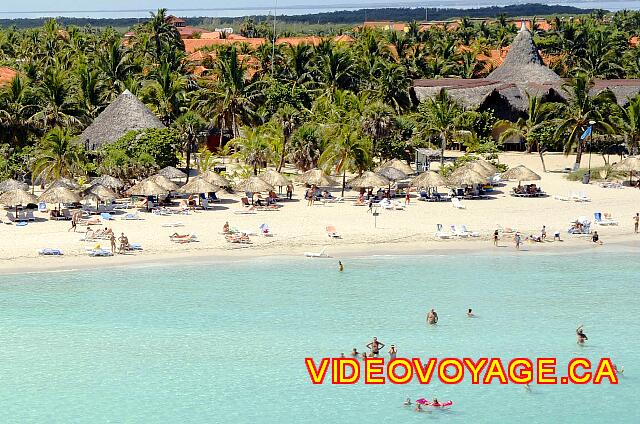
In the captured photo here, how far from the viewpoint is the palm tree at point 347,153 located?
34969 mm

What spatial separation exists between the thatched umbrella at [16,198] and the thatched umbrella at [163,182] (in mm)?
4311

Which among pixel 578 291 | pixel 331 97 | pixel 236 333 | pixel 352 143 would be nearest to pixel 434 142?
pixel 331 97

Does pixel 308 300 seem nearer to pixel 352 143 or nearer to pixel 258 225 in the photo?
pixel 258 225

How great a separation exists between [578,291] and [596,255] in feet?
11.5

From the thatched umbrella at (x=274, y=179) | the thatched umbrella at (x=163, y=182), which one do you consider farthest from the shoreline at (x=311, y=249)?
the thatched umbrella at (x=274, y=179)

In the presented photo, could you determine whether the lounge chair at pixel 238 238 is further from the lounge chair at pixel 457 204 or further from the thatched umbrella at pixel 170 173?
the lounge chair at pixel 457 204

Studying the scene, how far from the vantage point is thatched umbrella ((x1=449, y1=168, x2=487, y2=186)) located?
3453 centimetres

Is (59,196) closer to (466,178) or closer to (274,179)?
(274,179)

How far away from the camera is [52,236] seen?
28484mm

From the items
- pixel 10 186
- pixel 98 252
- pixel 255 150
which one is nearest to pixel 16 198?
pixel 10 186

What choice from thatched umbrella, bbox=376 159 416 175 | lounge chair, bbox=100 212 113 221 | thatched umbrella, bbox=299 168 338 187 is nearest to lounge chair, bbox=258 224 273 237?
lounge chair, bbox=100 212 113 221

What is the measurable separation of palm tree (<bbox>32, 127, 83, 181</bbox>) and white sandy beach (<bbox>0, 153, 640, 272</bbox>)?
9.72 feet

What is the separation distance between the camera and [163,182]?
1307 inches

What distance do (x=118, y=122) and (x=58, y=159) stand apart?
6.33m
